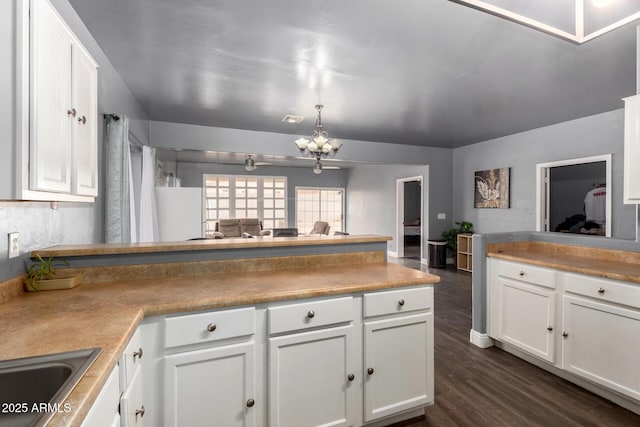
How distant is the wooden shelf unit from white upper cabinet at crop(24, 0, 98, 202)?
605 cm

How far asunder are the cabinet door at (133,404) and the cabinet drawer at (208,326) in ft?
0.52

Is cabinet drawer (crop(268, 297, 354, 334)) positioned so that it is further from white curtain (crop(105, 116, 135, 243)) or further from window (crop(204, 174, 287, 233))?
window (crop(204, 174, 287, 233))

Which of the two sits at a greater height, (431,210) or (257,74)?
(257,74)

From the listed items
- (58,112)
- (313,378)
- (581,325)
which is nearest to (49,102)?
(58,112)

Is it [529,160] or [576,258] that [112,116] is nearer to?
[576,258]

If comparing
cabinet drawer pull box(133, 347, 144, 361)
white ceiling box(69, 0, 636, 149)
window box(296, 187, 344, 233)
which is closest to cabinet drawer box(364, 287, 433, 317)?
cabinet drawer pull box(133, 347, 144, 361)

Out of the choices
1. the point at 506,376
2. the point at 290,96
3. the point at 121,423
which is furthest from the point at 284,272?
the point at 290,96

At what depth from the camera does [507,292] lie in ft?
8.72

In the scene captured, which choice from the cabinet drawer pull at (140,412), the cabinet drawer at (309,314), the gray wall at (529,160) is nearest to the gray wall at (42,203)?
the cabinet drawer pull at (140,412)

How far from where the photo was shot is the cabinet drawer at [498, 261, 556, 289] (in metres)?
2.32

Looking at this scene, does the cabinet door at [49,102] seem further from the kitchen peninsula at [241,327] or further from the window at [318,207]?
the window at [318,207]

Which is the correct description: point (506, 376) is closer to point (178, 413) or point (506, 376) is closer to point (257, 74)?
point (178, 413)

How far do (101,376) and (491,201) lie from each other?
634cm

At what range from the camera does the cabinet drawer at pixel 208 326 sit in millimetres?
1325
